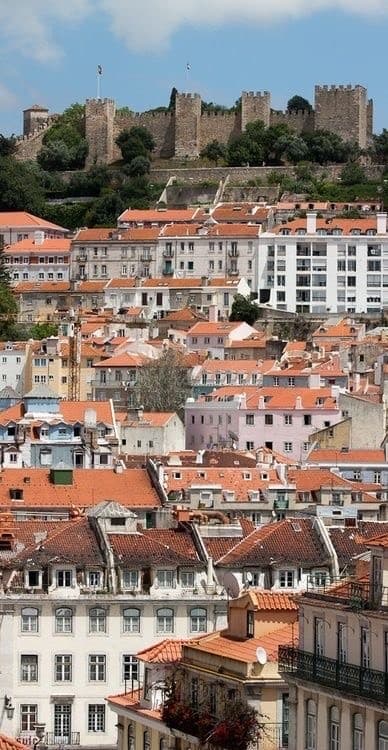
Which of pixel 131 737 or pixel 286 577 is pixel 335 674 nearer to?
pixel 131 737

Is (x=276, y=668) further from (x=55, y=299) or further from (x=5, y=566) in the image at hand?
(x=55, y=299)

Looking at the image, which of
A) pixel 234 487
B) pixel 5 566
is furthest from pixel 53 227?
pixel 5 566

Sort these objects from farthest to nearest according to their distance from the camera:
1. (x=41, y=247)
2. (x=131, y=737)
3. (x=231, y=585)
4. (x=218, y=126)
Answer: (x=218, y=126)
(x=41, y=247)
(x=231, y=585)
(x=131, y=737)

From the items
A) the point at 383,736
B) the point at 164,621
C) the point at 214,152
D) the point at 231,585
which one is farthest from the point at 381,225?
the point at 383,736

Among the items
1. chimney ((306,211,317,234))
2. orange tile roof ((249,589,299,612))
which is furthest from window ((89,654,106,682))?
chimney ((306,211,317,234))

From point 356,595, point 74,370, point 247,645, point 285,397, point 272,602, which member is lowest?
point 247,645

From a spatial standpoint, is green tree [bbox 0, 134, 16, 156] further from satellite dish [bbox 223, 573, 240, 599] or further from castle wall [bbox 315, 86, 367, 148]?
satellite dish [bbox 223, 573, 240, 599]
